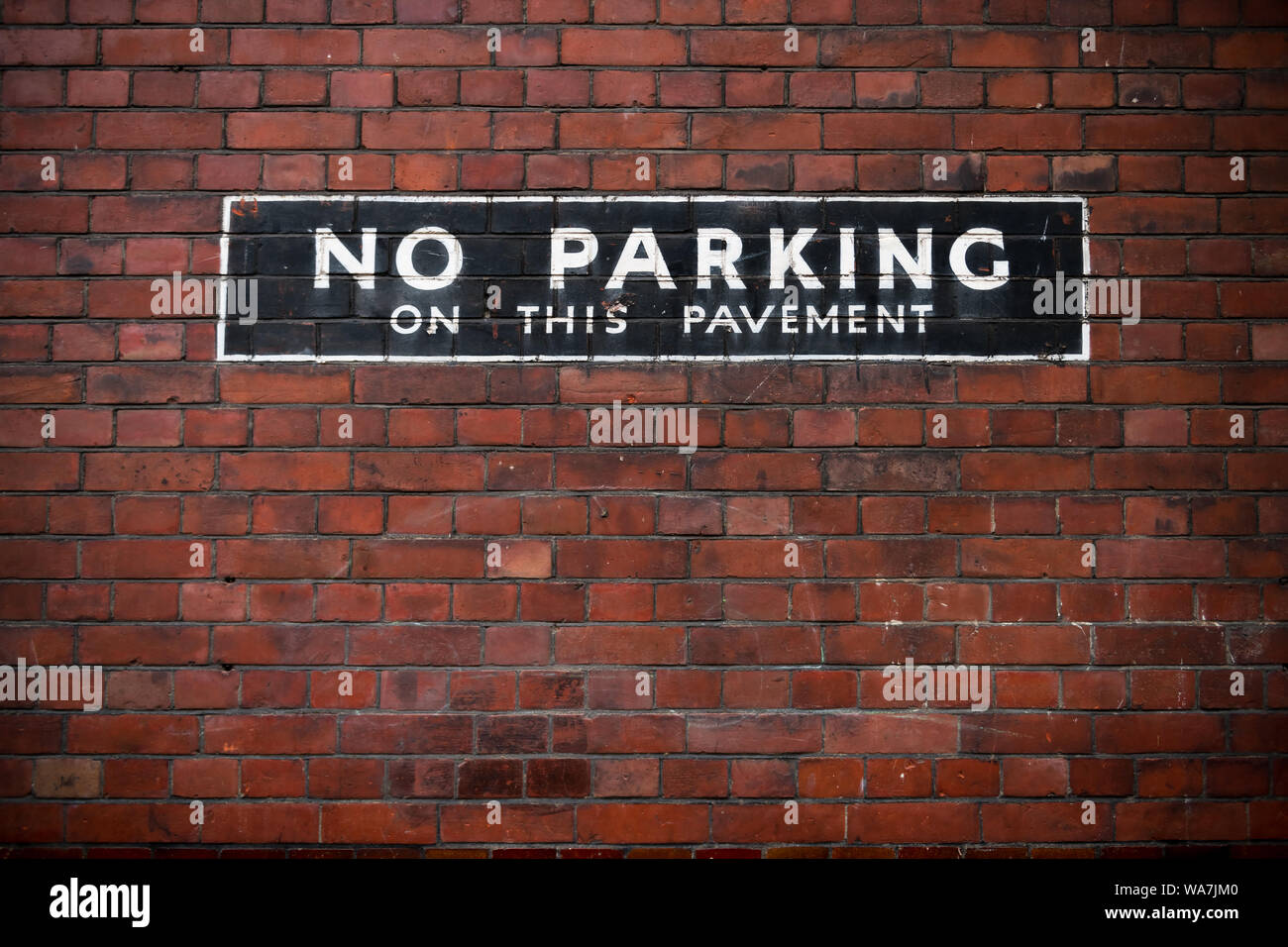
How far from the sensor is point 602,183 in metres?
2.63

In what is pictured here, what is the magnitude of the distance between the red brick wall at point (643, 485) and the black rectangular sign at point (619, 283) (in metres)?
0.07

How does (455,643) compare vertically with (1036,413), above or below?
below

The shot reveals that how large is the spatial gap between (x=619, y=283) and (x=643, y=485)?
591 millimetres

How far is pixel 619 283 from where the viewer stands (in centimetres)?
263

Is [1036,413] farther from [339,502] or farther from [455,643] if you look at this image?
[339,502]

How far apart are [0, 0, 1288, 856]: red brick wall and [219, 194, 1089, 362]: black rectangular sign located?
70 mm
